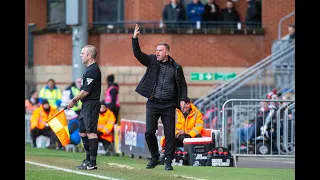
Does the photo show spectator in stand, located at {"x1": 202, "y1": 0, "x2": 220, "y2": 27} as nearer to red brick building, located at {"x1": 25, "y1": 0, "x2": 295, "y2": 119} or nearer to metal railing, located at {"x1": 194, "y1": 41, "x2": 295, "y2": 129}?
red brick building, located at {"x1": 25, "y1": 0, "x2": 295, "y2": 119}

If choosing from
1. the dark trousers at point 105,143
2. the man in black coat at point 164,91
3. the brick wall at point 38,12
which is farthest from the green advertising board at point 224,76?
the man in black coat at point 164,91

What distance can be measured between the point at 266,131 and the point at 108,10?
12.5 meters

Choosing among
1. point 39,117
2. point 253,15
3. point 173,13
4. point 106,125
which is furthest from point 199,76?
point 106,125

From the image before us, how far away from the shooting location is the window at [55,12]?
33044 mm

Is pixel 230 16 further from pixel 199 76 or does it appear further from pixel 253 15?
pixel 199 76

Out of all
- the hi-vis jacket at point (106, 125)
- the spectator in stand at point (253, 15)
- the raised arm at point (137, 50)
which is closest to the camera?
the raised arm at point (137, 50)

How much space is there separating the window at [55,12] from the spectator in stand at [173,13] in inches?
151

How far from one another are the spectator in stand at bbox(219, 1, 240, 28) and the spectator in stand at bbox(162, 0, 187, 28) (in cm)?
115

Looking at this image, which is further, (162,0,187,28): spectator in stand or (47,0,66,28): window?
(47,0,66,28): window

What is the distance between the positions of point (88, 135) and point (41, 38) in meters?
16.7

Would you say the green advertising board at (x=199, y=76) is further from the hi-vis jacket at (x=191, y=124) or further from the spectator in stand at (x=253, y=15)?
the hi-vis jacket at (x=191, y=124)

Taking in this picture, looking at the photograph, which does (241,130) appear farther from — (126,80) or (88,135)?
(126,80)

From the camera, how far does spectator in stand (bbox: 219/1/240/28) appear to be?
101 ft

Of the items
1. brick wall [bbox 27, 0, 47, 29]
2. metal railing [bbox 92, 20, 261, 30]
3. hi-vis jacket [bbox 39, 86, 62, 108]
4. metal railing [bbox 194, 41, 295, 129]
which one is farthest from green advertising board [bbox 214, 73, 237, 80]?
brick wall [bbox 27, 0, 47, 29]
